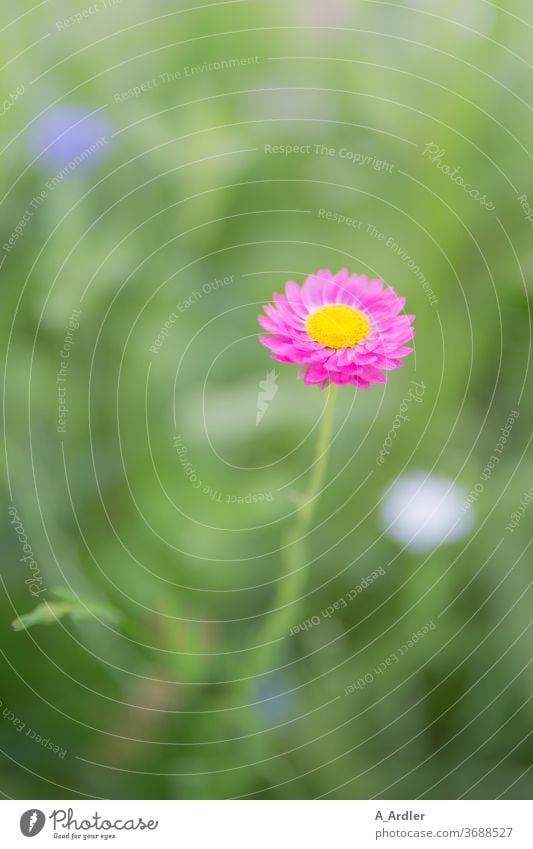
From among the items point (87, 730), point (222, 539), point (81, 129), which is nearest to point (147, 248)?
point (81, 129)

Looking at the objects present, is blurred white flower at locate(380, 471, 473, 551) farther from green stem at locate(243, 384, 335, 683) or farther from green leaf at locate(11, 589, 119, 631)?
green leaf at locate(11, 589, 119, 631)

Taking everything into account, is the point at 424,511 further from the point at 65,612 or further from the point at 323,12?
the point at 323,12

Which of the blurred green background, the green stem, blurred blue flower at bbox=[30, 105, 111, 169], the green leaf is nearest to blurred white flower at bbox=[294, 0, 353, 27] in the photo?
the blurred green background

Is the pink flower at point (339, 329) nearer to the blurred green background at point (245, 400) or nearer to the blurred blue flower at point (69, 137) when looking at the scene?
the blurred green background at point (245, 400)
